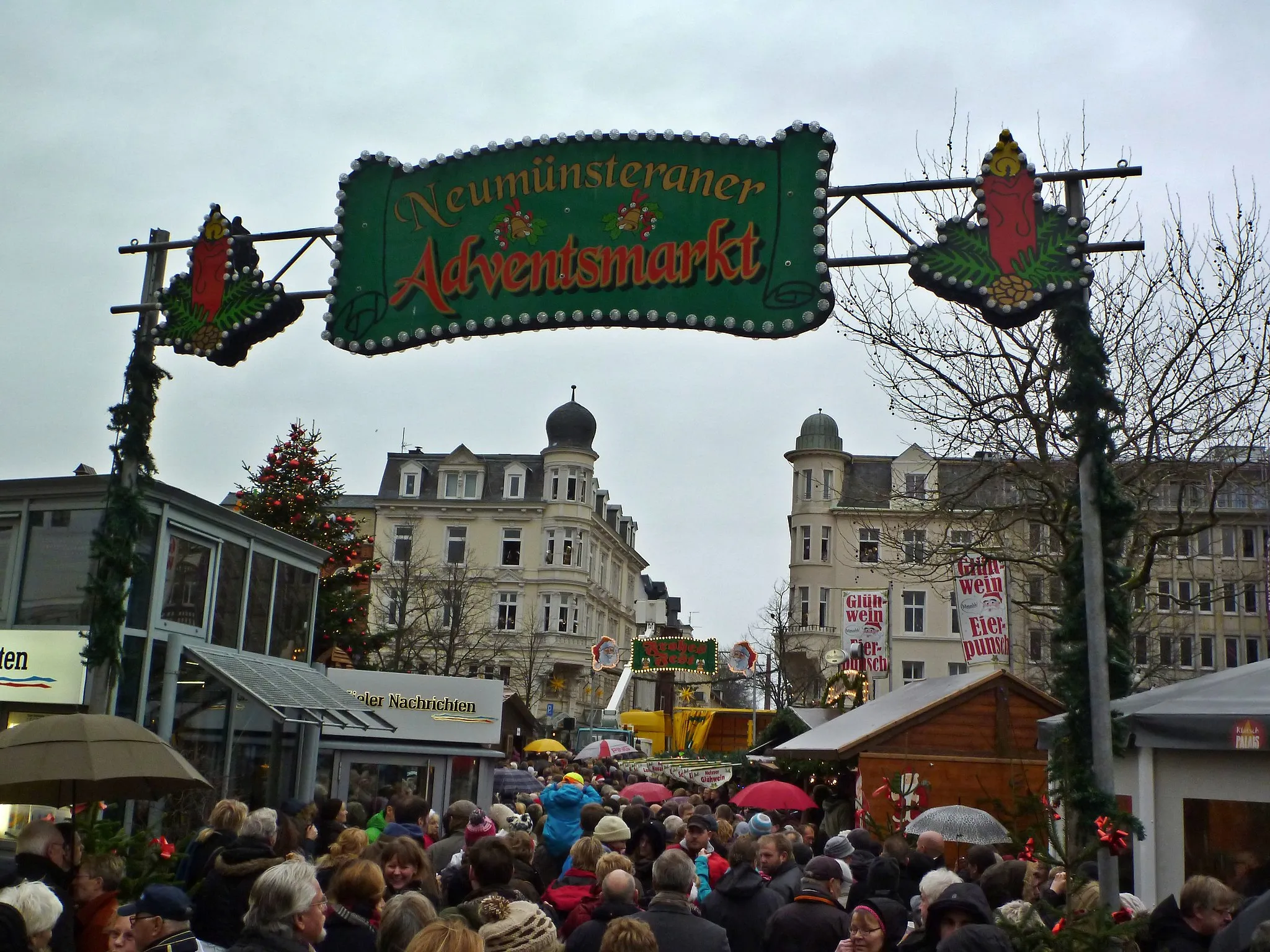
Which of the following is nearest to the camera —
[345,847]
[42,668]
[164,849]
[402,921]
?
[402,921]

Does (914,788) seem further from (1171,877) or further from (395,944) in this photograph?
(395,944)

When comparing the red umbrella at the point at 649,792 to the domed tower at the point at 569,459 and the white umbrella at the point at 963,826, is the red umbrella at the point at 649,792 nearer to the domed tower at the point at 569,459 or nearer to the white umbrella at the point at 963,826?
the white umbrella at the point at 963,826

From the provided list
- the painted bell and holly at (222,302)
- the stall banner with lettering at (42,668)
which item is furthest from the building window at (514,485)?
the painted bell and holly at (222,302)

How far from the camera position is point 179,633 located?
14.3m

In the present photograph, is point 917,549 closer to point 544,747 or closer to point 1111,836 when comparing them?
point 1111,836

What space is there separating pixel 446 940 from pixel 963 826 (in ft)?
26.7

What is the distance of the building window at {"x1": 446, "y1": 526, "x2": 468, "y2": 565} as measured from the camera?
214 ft

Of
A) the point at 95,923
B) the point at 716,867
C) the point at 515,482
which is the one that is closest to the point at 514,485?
the point at 515,482

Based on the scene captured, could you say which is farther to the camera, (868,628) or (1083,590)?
(868,628)

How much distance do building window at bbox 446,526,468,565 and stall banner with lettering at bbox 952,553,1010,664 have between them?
50.4 metres

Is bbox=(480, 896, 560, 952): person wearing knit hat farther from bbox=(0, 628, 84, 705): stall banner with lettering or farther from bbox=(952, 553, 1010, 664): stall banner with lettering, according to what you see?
bbox=(952, 553, 1010, 664): stall banner with lettering

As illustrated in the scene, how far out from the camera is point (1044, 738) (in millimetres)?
11328

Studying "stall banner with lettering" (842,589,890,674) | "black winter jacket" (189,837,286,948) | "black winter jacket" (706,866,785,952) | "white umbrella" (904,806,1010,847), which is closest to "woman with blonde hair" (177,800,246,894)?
"black winter jacket" (189,837,286,948)

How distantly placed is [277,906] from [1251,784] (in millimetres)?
7654
